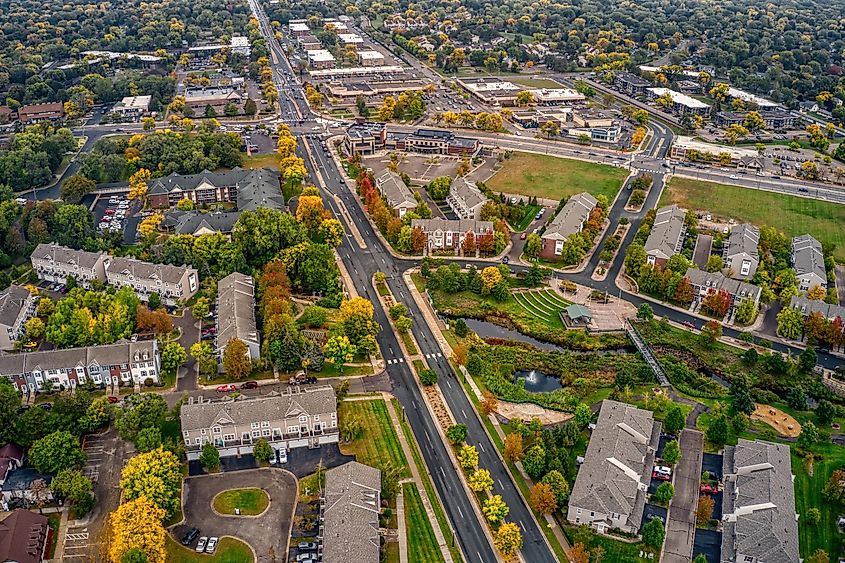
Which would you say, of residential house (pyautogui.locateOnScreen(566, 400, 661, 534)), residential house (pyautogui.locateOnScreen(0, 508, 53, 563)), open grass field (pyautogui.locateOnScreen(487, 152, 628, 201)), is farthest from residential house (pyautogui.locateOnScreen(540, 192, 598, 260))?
residential house (pyautogui.locateOnScreen(0, 508, 53, 563))

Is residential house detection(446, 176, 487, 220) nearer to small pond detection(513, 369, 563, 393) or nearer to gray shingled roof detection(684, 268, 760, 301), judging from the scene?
gray shingled roof detection(684, 268, 760, 301)

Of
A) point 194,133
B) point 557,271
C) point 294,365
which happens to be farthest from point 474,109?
point 294,365

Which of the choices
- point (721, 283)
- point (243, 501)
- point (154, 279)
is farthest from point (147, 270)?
point (721, 283)

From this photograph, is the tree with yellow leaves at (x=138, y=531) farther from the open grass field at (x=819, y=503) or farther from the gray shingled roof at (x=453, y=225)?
the gray shingled roof at (x=453, y=225)

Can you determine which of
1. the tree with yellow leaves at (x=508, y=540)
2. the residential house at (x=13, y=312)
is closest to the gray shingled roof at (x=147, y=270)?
the residential house at (x=13, y=312)

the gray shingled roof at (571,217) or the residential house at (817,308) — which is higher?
the residential house at (817,308)

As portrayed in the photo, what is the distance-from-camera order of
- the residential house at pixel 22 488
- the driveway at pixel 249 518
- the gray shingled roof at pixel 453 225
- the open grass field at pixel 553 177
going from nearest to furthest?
the driveway at pixel 249 518, the residential house at pixel 22 488, the gray shingled roof at pixel 453 225, the open grass field at pixel 553 177

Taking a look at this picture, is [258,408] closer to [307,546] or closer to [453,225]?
[307,546]
